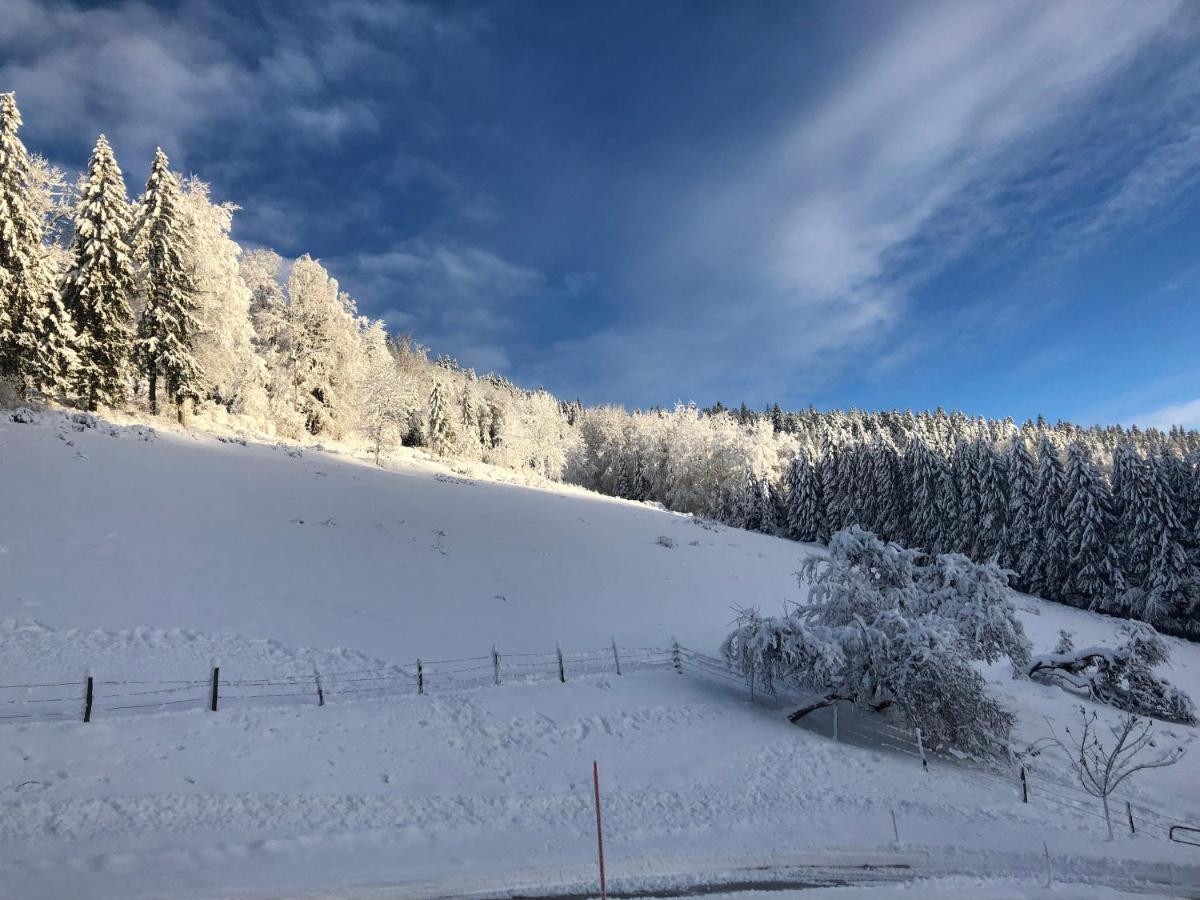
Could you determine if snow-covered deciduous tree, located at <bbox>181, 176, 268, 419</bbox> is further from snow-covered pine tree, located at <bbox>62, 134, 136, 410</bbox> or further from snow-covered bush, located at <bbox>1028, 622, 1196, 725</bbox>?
snow-covered bush, located at <bbox>1028, 622, 1196, 725</bbox>

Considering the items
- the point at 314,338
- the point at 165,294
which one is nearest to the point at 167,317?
the point at 165,294

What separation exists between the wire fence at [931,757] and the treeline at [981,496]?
37.5m

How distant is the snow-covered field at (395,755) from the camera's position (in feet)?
28.8

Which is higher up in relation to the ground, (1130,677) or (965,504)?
(965,504)

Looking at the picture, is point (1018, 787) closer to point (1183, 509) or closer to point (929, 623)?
point (929, 623)

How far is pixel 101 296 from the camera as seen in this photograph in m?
28.5

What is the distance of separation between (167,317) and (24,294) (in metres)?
5.44

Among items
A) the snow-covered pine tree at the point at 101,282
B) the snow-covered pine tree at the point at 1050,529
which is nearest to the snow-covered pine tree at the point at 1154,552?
the snow-covered pine tree at the point at 1050,529

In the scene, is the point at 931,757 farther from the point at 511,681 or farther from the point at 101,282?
the point at 101,282

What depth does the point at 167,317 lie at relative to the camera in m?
30.8

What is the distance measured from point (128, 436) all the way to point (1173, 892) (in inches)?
1404

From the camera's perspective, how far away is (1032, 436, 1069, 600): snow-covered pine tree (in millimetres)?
47509

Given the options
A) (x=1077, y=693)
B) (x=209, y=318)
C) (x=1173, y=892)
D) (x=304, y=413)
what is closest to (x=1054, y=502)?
(x=1077, y=693)

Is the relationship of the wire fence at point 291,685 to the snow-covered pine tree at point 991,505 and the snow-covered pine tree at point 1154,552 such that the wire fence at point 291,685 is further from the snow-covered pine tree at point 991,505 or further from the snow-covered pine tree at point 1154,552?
the snow-covered pine tree at point 991,505
